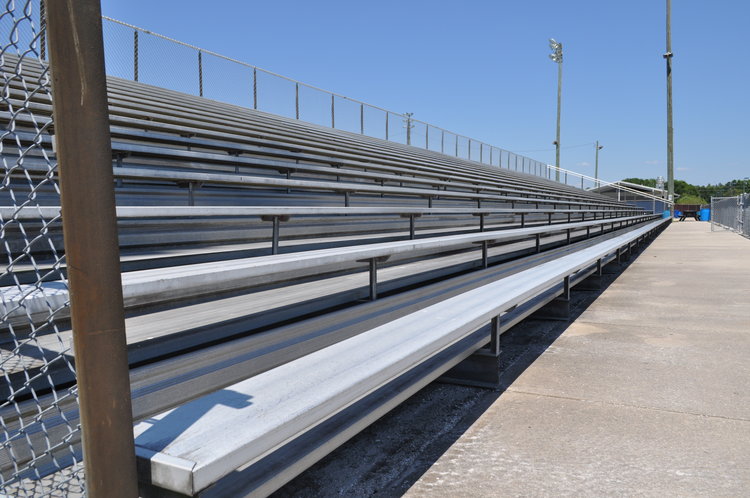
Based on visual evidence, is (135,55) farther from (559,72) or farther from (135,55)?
(559,72)

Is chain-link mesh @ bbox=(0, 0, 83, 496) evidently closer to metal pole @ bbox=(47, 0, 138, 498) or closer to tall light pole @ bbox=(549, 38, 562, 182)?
metal pole @ bbox=(47, 0, 138, 498)

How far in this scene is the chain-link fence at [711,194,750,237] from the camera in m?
16.0

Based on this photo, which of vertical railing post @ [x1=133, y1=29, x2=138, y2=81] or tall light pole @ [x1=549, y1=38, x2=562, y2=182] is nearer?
vertical railing post @ [x1=133, y1=29, x2=138, y2=81]

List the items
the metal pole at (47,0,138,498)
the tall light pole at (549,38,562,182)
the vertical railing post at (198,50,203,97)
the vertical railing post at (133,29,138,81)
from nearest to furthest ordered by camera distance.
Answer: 1. the metal pole at (47,0,138,498)
2. the vertical railing post at (133,29,138,81)
3. the vertical railing post at (198,50,203,97)
4. the tall light pole at (549,38,562,182)

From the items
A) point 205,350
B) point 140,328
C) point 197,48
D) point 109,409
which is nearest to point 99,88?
point 109,409

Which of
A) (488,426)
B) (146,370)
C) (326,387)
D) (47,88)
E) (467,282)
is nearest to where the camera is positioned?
(47,88)

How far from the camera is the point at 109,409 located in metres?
0.97

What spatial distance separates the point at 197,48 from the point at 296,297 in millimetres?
9682

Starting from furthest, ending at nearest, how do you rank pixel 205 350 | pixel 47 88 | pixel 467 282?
pixel 467 282, pixel 205 350, pixel 47 88

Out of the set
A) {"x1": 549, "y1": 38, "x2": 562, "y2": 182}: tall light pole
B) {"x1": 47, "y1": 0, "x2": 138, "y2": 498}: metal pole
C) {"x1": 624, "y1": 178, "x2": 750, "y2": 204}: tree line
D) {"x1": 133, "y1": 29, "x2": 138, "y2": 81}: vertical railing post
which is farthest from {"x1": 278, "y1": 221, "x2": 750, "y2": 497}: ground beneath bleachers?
{"x1": 624, "y1": 178, "x2": 750, "y2": 204}: tree line

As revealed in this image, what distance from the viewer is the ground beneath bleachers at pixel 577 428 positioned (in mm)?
1772

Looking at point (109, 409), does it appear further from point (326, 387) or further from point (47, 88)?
point (47, 88)

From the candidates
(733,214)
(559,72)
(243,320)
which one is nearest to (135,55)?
(243,320)

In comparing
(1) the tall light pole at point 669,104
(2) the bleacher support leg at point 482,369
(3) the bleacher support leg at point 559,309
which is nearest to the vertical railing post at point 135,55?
(3) the bleacher support leg at point 559,309
